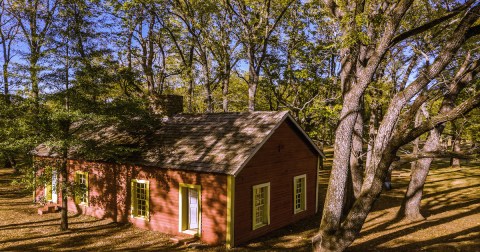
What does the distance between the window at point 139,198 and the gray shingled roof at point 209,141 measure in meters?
1.18

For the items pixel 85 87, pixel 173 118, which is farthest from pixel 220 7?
pixel 85 87

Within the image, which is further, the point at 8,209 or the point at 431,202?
the point at 431,202

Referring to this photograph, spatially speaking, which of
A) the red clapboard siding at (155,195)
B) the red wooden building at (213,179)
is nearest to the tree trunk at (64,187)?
the red wooden building at (213,179)

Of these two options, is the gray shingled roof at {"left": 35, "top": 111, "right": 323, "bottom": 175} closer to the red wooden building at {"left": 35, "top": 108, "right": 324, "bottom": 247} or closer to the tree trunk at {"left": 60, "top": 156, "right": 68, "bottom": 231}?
the red wooden building at {"left": 35, "top": 108, "right": 324, "bottom": 247}

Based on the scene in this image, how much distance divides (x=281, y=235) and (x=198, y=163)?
497cm

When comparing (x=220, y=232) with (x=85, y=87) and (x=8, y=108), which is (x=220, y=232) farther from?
(x=8, y=108)

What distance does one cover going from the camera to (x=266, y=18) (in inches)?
901

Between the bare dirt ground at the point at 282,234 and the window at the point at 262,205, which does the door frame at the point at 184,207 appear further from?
the window at the point at 262,205

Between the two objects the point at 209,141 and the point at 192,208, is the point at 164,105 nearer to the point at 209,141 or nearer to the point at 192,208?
the point at 209,141

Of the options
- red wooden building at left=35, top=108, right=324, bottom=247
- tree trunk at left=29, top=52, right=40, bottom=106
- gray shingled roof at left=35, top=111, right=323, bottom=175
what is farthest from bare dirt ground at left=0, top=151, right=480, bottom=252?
tree trunk at left=29, top=52, right=40, bottom=106

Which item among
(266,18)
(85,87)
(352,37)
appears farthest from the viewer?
(266,18)


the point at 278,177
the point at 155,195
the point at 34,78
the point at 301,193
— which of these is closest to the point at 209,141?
the point at 155,195

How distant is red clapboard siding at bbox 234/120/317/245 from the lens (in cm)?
1345

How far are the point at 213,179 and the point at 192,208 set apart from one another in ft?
7.34
